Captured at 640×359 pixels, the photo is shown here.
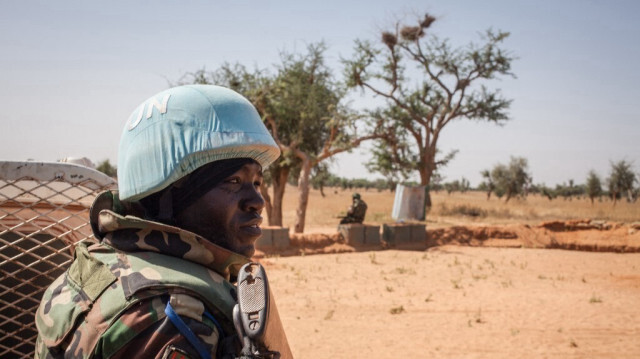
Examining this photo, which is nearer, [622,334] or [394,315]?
[622,334]

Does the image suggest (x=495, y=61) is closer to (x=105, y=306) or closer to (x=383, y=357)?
(x=383, y=357)

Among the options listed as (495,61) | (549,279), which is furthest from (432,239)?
(495,61)

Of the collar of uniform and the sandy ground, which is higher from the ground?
the collar of uniform

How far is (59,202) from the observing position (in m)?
2.02

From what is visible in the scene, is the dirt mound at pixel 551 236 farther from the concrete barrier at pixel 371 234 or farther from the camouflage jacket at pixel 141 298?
the camouflage jacket at pixel 141 298

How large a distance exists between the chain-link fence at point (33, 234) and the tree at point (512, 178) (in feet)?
173

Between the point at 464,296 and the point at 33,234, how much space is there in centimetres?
748

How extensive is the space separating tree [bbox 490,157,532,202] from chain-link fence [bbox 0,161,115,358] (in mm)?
52653

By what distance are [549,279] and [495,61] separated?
55.6 ft

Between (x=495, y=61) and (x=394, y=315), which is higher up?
(x=495, y=61)

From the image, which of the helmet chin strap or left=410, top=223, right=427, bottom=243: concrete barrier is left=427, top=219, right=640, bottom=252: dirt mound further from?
the helmet chin strap

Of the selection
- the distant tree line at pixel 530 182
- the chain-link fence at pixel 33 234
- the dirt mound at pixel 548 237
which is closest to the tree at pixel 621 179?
the distant tree line at pixel 530 182

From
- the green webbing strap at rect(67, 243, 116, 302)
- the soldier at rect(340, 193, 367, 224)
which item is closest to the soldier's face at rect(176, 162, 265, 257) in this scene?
the green webbing strap at rect(67, 243, 116, 302)

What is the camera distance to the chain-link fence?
175 centimetres
